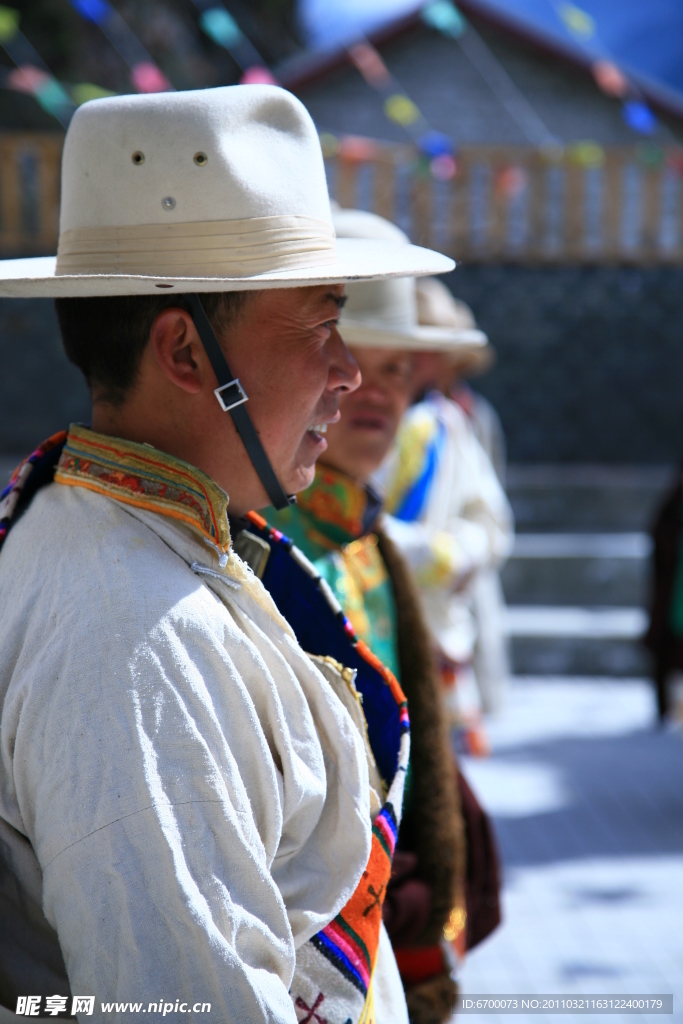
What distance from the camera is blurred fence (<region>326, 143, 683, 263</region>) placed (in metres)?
10.4

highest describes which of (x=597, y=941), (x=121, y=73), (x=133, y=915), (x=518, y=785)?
(x=133, y=915)

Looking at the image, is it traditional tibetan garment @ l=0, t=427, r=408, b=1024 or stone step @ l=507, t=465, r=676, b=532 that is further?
stone step @ l=507, t=465, r=676, b=532

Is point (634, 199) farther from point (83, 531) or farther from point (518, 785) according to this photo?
point (83, 531)

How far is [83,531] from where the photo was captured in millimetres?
1060

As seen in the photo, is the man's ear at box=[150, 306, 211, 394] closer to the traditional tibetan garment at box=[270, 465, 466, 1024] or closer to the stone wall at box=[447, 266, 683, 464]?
the traditional tibetan garment at box=[270, 465, 466, 1024]

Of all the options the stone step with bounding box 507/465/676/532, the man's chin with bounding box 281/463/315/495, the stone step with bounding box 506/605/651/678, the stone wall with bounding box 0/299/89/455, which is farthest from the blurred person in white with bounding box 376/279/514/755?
the stone wall with bounding box 0/299/89/455

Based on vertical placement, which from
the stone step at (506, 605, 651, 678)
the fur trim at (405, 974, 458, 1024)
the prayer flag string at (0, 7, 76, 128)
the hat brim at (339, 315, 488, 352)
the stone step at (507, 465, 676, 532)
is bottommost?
the stone step at (507, 465, 676, 532)

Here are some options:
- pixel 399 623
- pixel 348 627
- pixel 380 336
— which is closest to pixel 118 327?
pixel 348 627

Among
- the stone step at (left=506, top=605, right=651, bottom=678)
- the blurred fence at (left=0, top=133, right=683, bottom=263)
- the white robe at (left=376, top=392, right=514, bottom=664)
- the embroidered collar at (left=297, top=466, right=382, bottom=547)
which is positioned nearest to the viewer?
the embroidered collar at (left=297, top=466, right=382, bottom=547)

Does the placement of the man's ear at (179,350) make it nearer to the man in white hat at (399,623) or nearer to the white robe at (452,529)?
the man in white hat at (399,623)

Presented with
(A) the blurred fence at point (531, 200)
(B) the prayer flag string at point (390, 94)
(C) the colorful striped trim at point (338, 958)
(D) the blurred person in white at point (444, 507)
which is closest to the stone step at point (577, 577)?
(D) the blurred person in white at point (444, 507)

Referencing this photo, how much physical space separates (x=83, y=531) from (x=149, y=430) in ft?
0.56

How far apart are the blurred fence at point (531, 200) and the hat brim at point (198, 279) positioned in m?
9.29

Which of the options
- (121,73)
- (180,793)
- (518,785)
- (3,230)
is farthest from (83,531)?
(121,73)
